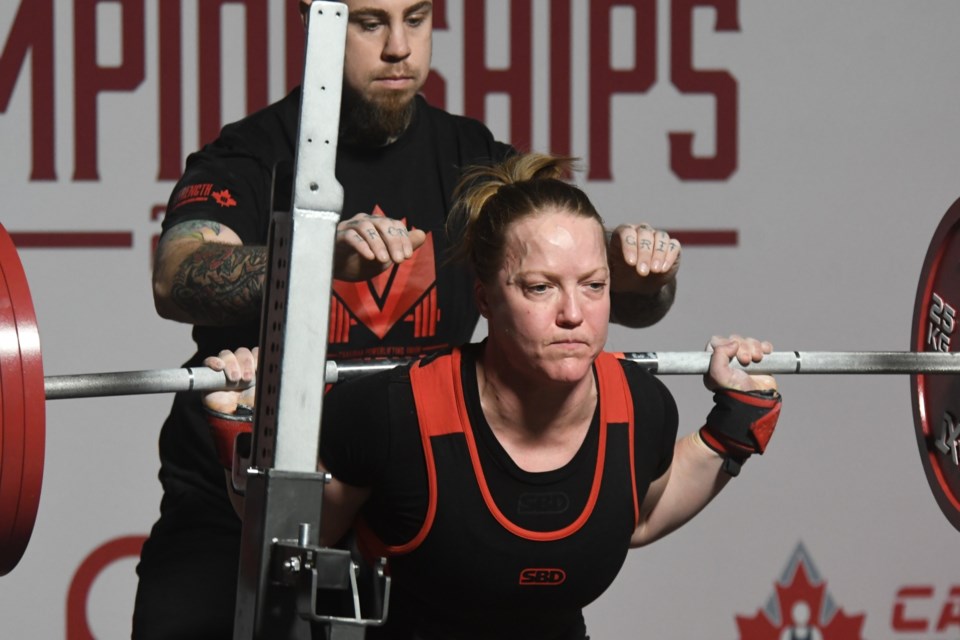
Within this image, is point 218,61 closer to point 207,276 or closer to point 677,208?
point 677,208

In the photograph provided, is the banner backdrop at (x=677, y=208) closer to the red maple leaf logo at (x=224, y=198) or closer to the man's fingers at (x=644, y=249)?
the red maple leaf logo at (x=224, y=198)

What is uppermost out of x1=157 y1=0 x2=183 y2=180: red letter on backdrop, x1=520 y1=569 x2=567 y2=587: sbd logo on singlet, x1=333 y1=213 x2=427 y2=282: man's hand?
x1=157 y1=0 x2=183 y2=180: red letter on backdrop

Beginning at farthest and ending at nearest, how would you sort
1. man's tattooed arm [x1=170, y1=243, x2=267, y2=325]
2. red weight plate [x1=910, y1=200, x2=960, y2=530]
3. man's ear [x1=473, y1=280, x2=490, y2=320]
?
red weight plate [x1=910, y1=200, x2=960, y2=530]
man's tattooed arm [x1=170, y1=243, x2=267, y2=325]
man's ear [x1=473, y1=280, x2=490, y2=320]

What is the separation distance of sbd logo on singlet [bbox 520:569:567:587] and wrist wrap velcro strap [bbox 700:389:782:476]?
0.31 meters

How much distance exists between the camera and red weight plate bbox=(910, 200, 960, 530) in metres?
2.28

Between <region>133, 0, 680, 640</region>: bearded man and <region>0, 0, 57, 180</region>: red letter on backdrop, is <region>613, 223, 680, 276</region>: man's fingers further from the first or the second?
<region>0, 0, 57, 180</region>: red letter on backdrop

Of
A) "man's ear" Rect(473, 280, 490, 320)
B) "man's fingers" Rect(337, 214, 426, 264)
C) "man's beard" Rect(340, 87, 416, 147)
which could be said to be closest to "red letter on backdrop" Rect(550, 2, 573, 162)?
"man's beard" Rect(340, 87, 416, 147)

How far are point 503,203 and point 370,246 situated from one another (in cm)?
28

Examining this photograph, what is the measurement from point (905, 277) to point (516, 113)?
3.20 feet

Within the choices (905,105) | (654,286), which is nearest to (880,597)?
(905,105)

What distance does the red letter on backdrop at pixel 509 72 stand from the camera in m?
3.30

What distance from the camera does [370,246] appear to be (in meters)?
1.50

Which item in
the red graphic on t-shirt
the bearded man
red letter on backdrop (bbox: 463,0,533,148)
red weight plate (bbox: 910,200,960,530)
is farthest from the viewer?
red letter on backdrop (bbox: 463,0,533,148)

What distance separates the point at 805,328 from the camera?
3375 mm
